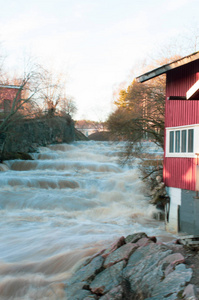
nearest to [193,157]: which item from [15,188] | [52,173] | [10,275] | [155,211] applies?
[155,211]

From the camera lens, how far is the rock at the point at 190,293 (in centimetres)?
538

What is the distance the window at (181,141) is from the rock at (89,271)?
204 inches

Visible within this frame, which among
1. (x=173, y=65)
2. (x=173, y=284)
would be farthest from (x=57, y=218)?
(x=173, y=284)

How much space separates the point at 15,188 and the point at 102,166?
774 centimetres

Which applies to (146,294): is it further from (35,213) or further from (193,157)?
(35,213)

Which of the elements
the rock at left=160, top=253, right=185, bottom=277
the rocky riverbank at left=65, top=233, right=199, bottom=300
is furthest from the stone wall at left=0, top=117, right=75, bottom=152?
the rock at left=160, top=253, right=185, bottom=277

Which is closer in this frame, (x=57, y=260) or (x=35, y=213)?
(x=57, y=260)

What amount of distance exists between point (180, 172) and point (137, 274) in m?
5.64

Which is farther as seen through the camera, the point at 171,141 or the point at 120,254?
the point at 171,141

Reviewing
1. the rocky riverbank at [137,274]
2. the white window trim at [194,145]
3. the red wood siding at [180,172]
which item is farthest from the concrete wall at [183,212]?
the rocky riverbank at [137,274]

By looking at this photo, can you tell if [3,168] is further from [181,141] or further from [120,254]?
[120,254]

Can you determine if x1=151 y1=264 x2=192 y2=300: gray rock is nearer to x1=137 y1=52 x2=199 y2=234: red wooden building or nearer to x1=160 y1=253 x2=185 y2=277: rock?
x1=160 y1=253 x2=185 y2=277: rock

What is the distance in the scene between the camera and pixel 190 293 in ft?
18.0

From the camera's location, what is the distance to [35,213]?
14.4 meters
